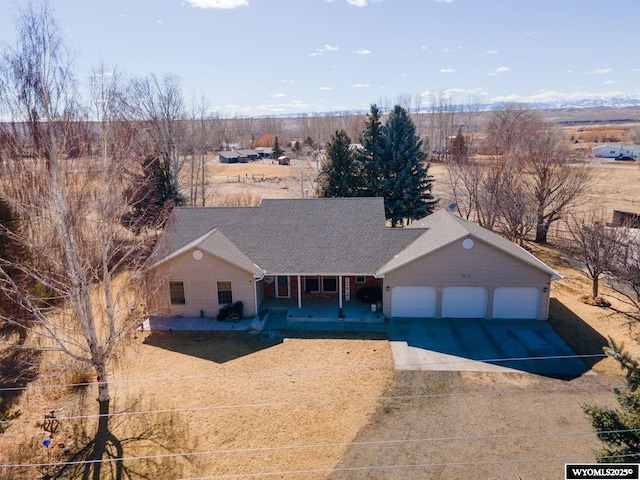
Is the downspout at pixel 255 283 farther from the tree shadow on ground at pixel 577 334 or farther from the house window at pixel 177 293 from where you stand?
the tree shadow on ground at pixel 577 334

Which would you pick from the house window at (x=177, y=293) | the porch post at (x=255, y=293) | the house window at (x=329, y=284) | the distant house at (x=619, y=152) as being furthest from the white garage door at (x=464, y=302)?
the distant house at (x=619, y=152)

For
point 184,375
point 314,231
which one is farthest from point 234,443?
point 314,231

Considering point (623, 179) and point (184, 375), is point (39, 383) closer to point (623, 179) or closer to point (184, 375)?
point (184, 375)

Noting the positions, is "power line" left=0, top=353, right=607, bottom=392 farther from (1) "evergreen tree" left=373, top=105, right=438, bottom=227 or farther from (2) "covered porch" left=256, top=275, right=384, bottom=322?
(1) "evergreen tree" left=373, top=105, right=438, bottom=227

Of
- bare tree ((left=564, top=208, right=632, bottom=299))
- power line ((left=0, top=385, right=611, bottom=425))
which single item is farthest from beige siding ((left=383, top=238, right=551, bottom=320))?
power line ((left=0, top=385, right=611, bottom=425))

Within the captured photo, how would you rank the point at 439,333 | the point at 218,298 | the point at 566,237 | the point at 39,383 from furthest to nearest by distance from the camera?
the point at 566,237 → the point at 218,298 → the point at 439,333 → the point at 39,383

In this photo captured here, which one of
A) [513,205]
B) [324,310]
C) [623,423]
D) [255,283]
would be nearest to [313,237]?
[324,310]
